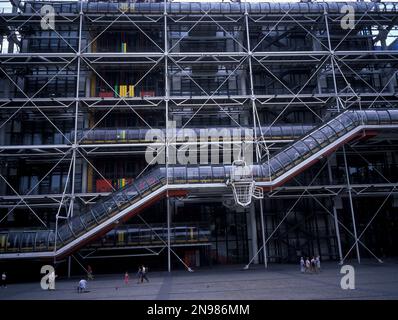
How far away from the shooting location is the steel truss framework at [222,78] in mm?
21547

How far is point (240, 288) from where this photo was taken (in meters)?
13.0

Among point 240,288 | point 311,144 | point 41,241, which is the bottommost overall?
point 240,288

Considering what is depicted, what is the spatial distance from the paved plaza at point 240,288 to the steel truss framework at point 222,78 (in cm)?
464

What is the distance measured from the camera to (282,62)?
23.7 metres

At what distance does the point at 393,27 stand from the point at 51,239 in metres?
29.2

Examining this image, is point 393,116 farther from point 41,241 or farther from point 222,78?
point 41,241

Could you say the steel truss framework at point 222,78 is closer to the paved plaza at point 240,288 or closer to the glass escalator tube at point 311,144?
the glass escalator tube at point 311,144

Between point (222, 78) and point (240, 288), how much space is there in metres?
17.5

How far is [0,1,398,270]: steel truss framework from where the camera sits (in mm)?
21547

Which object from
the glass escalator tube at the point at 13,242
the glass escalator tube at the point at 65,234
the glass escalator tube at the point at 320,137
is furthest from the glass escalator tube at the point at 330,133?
the glass escalator tube at the point at 13,242

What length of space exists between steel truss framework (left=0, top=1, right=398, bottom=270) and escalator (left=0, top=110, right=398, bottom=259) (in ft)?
6.33

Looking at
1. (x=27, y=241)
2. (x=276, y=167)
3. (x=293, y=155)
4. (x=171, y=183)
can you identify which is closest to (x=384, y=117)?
(x=293, y=155)
